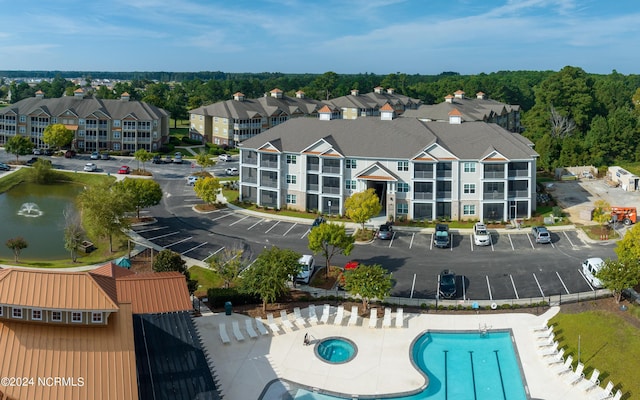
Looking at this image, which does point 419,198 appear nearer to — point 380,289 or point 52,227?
point 380,289

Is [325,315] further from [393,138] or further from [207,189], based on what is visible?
[393,138]

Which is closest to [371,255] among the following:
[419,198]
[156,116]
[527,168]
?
[419,198]

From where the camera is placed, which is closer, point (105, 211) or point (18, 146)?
point (105, 211)

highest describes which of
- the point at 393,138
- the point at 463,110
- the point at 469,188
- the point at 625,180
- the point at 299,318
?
the point at 463,110

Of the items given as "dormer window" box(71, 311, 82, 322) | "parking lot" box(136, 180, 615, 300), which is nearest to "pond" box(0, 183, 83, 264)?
"parking lot" box(136, 180, 615, 300)

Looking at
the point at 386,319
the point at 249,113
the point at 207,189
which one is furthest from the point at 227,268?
the point at 249,113

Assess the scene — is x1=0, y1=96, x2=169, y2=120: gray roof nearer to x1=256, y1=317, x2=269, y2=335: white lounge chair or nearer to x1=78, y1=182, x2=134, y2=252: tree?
x1=78, y1=182, x2=134, y2=252: tree

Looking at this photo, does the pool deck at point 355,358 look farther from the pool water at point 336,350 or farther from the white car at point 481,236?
the white car at point 481,236
